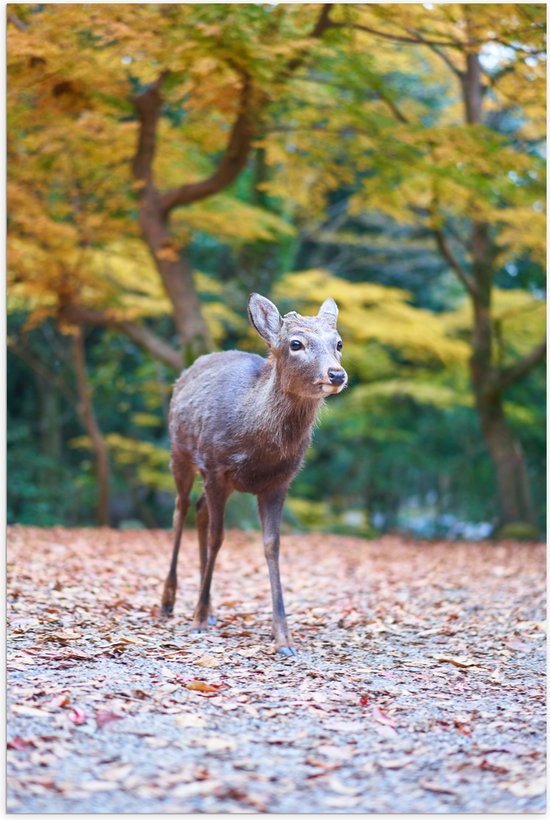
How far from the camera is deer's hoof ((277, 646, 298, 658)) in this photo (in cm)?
527

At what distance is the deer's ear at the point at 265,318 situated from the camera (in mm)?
5207

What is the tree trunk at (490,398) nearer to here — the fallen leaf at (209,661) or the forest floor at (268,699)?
the forest floor at (268,699)

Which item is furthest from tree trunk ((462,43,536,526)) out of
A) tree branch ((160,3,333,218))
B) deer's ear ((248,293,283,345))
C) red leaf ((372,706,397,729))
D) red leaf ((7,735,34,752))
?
red leaf ((7,735,34,752))

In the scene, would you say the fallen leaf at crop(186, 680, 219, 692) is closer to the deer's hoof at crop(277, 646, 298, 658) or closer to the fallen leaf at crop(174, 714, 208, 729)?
the fallen leaf at crop(174, 714, 208, 729)

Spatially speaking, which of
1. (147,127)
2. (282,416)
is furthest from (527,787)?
(147,127)

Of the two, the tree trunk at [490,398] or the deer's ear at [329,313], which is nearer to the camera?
the deer's ear at [329,313]

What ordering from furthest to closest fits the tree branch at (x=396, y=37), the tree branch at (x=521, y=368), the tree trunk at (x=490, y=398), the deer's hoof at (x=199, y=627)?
the tree trunk at (x=490, y=398), the tree branch at (x=521, y=368), the tree branch at (x=396, y=37), the deer's hoof at (x=199, y=627)

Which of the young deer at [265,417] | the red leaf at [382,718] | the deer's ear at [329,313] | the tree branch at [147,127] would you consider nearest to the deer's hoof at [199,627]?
the young deer at [265,417]

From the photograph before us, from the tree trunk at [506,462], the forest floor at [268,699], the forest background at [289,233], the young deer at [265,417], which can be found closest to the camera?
the forest floor at [268,699]

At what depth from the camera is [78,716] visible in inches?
153

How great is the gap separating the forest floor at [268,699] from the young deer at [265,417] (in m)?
0.57

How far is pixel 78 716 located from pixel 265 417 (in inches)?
82.8

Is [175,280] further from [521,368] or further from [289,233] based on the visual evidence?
[521,368]

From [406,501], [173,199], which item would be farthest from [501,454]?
[406,501]
